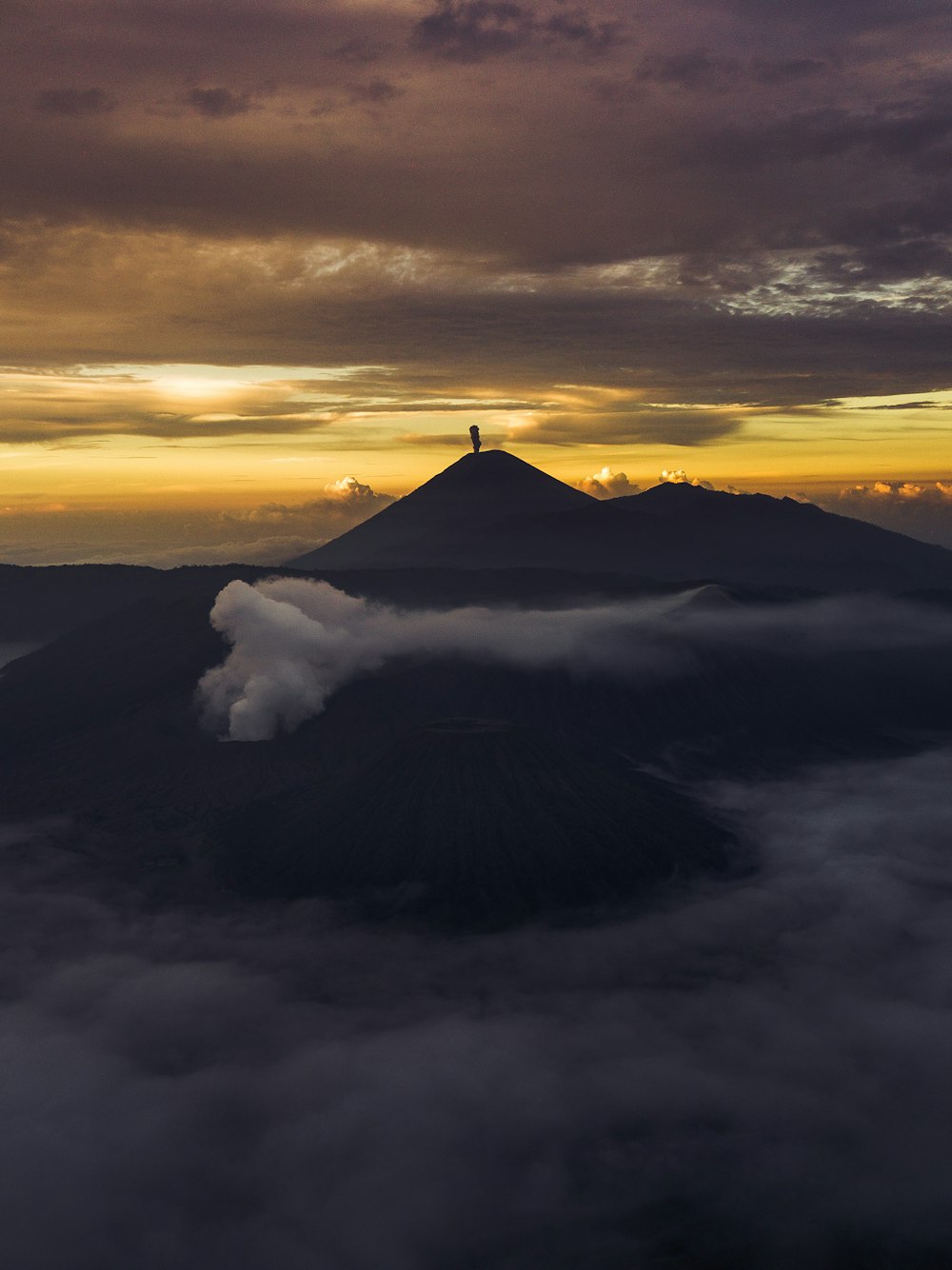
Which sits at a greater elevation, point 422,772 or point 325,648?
point 325,648

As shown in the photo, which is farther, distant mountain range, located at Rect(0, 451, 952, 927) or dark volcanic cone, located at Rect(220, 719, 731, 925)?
distant mountain range, located at Rect(0, 451, 952, 927)

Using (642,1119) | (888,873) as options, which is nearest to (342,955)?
(642,1119)

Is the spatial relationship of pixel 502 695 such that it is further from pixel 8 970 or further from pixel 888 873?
pixel 8 970

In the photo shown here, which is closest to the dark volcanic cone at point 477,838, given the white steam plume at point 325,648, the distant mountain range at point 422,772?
the distant mountain range at point 422,772

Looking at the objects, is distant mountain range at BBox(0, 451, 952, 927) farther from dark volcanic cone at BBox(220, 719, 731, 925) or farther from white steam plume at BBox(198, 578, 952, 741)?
white steam plume at BBox(198, 578, 952, 741)

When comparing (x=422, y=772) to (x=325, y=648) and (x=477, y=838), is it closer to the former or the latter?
(x=477, y=838)

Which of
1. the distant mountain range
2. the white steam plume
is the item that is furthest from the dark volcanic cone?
the white steam plume

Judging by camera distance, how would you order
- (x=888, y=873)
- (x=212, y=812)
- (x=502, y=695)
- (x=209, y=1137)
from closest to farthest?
(x=209, y=1137) → (x=888, y=873) → (x=212, y=812) → (x=502, y=695)

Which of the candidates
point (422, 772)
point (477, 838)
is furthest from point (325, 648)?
point (477, 838)
